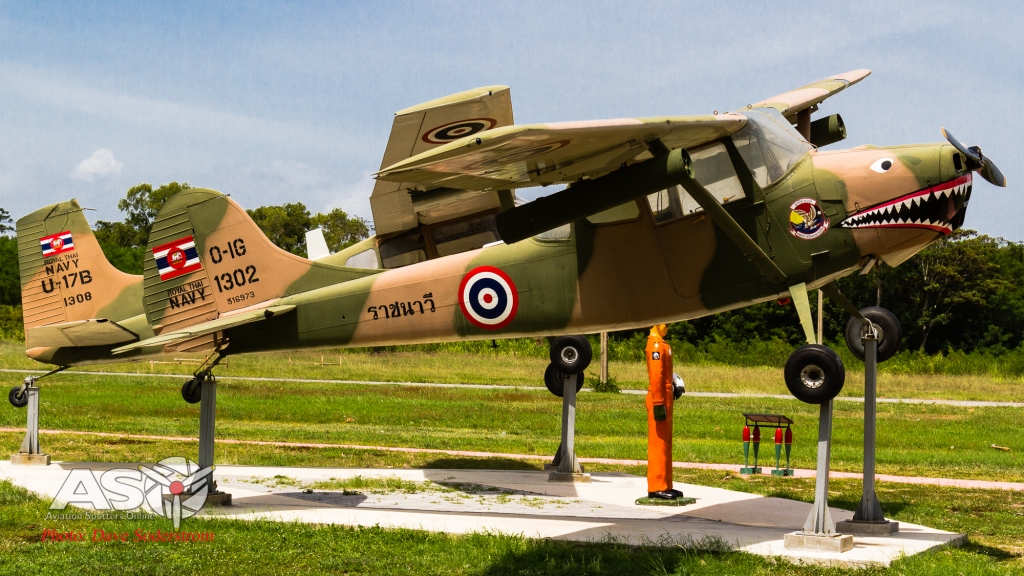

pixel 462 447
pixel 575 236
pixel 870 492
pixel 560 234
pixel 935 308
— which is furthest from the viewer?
pixel 935 308

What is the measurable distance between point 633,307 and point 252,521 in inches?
184

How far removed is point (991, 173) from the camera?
9617mm

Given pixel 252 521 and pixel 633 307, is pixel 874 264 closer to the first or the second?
pixel 633 307

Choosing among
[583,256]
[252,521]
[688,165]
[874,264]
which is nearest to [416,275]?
[583,256]

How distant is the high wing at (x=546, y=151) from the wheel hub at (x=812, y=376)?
247 centimetres

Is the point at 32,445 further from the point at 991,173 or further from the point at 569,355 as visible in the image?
the point at 991,173

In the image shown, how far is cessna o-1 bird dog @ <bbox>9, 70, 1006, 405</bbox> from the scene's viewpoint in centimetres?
938

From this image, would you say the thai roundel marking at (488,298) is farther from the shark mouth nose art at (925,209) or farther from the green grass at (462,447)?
the shark mouth nose art at (925,209)

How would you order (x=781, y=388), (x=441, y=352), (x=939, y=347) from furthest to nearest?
(x=939, y=347) < (x=441, y=352) < (x=781, y=388)

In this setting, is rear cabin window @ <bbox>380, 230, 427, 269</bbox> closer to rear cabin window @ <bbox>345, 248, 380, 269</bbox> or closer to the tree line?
rear cabin window @ <bbox>345, 248, 380, 269</bbox>

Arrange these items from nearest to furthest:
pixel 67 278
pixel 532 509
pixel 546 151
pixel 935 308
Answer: pixel 546 151 < pixel 532 509 < pixel 67 278 < pixel 935 308

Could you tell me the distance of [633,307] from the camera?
11.2 m

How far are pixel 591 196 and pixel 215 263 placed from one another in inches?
241

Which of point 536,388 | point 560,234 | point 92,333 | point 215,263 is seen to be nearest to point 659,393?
point 560,234
